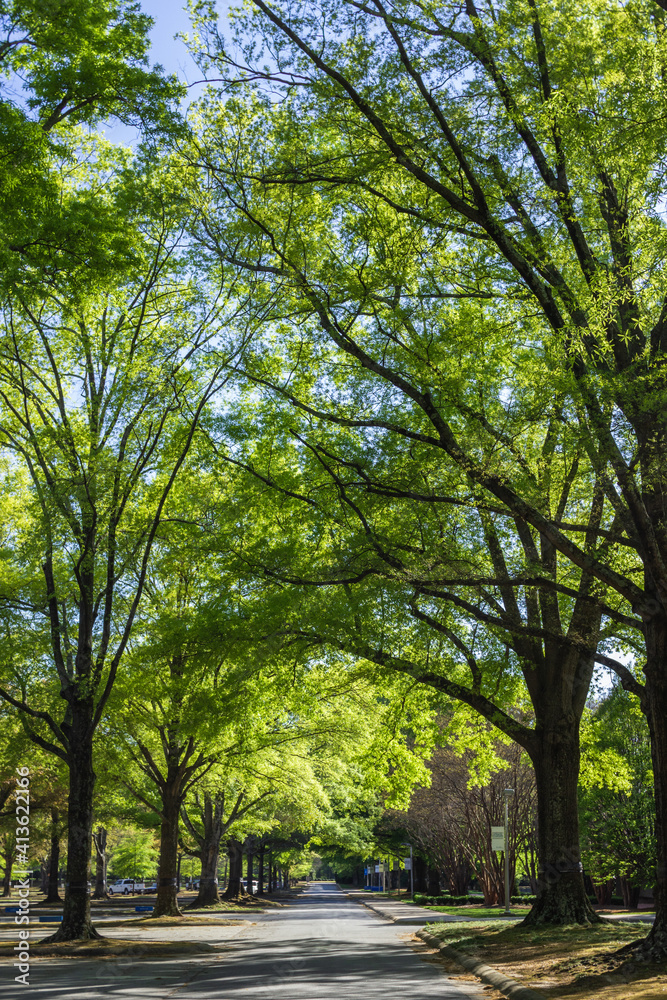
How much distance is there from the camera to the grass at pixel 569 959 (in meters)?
8.18

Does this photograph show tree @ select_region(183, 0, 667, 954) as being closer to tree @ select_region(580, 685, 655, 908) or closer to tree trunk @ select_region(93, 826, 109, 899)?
tree @ select_region(580, 685, 655, 908)

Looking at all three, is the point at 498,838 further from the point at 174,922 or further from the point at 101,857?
the point at 101,857

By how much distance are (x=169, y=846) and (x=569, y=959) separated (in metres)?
18.2

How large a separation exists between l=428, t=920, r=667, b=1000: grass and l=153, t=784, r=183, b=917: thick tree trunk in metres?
10.6

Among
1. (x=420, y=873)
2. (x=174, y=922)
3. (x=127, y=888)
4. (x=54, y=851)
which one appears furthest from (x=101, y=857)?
(x=174, y=922)

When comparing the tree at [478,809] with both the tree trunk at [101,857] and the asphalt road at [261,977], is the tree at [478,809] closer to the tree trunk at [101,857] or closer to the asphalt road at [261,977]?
the asphalt road at [261,977]

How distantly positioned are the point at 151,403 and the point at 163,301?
7.30 ft

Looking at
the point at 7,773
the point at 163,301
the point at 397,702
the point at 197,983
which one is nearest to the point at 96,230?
the point at 163,301

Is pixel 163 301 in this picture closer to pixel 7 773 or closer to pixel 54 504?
pixel 54 504

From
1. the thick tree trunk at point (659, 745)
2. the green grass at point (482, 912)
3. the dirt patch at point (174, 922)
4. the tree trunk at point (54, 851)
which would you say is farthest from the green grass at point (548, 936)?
the tree trunk at point (54, 851)

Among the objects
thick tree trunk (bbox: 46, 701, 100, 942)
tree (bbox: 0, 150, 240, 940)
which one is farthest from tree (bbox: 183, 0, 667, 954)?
thick tree trunk (bbox: 46, 701, 100, 942)

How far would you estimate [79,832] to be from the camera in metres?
16.2

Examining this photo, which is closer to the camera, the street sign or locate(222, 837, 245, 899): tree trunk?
the street sign

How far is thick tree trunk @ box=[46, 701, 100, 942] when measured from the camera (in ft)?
52.0
